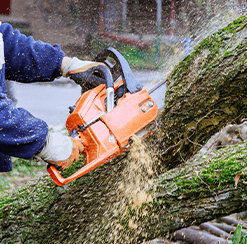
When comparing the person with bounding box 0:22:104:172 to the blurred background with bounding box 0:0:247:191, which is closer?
the person with bounding box 0:22:104:172

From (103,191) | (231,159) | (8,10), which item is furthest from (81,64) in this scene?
(8,10)

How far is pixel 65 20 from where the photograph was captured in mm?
10531

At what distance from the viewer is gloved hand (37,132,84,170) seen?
1.64 meters

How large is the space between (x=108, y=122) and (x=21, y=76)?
755mm

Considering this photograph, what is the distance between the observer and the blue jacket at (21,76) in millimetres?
1456

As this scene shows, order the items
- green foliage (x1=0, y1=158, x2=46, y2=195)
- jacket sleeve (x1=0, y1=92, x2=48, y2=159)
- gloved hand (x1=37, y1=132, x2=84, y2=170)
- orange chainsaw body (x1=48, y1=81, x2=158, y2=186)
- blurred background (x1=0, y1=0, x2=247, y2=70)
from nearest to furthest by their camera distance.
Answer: jacket sleeve (x1=0, y1=92, x2=48, y2=159)
gloved hand (x1=37, y1=132, x2=84, y2=170)
orange chainsaw body (x1=48, y1=81, x2=158, y2=186)
green foliage (x1=0, y1=158, x2=46, y2=195)
blurred background (x1=0, y1=0, x2=247, y2=70)

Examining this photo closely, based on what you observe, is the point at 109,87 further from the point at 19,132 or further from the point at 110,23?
the point at 110,23

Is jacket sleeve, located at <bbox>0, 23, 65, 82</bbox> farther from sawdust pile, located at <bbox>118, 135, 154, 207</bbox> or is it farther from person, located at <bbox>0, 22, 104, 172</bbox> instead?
sawdust pile, located at <bbox>118, 135, 154, 207</bbox>

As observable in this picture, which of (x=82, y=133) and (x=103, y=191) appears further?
(x=103, y=191)

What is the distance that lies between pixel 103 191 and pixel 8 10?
30.6 ft

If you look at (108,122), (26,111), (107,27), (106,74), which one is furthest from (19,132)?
(107,27)

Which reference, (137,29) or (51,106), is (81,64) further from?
(137,29)

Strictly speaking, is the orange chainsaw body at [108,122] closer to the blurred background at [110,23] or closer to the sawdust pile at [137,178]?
the sawdust pile at [137,178]

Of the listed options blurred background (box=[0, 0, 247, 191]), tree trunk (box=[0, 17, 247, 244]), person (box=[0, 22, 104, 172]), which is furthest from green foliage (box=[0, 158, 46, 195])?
blurred background (box=[0, 0, 247, 191])
